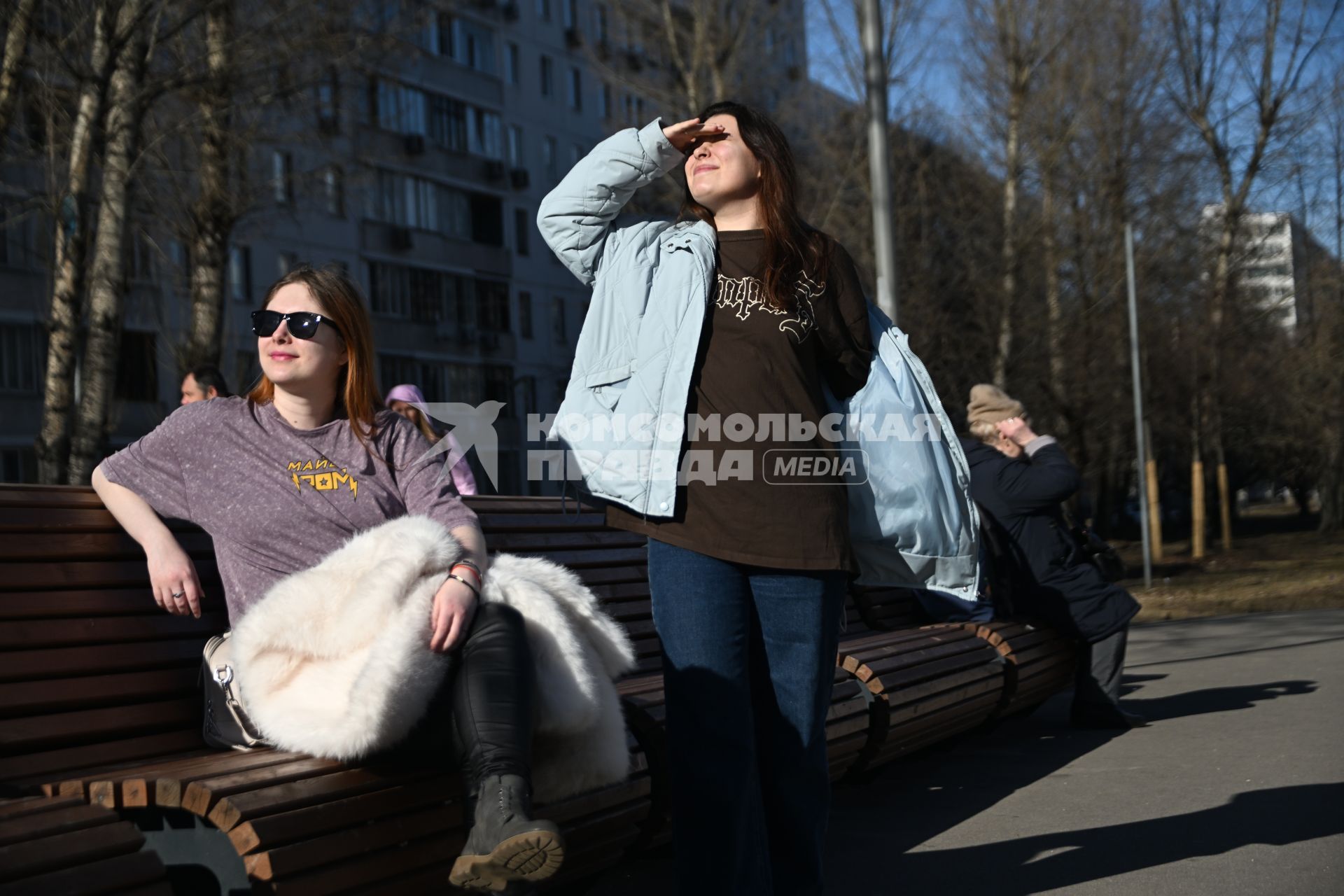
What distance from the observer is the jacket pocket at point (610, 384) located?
386 centimetres

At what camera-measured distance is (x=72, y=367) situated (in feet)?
47.0

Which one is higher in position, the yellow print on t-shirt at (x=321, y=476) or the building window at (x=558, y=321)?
the building window at (x=558, y=321)

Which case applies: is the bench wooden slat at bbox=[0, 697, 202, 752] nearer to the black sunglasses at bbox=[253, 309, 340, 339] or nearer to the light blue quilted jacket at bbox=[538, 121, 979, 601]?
the black sunglasses at bbox=[253, 309, 340, 339]

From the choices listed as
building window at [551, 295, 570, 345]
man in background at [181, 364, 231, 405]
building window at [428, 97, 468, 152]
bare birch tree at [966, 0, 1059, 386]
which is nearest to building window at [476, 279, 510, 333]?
building window at [551, 295, 570, 345]

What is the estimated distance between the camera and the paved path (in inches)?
196

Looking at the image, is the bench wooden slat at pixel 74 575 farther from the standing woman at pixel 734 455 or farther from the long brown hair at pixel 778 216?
the long brown hair at pixel 778 216

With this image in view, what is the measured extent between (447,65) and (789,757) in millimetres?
49134

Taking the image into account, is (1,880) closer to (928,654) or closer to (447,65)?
(928,654)

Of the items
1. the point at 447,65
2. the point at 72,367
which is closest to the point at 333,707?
the point at 72,367

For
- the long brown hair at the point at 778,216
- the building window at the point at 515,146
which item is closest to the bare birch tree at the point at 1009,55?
the long brown hair at the point at 778,216

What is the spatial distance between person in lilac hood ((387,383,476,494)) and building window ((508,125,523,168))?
48.0 m

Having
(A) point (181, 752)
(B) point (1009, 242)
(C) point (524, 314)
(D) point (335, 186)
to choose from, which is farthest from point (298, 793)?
(C) point (524, 314)

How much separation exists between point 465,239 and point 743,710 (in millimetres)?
49275

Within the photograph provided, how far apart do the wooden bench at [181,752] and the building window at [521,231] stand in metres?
50.5
